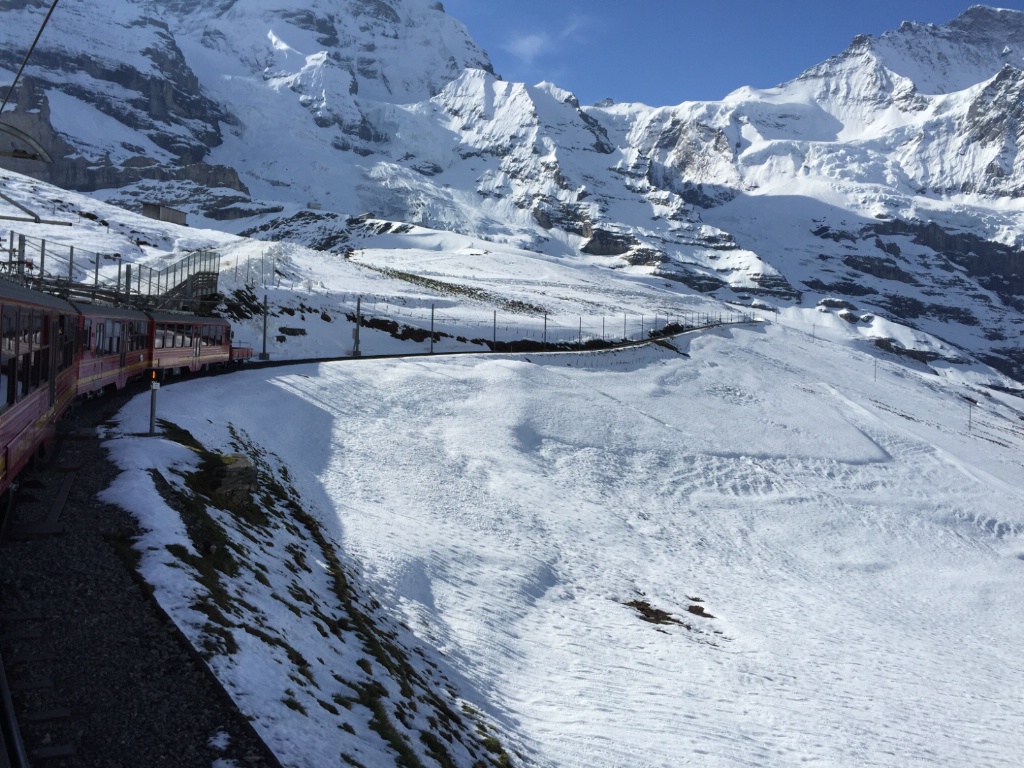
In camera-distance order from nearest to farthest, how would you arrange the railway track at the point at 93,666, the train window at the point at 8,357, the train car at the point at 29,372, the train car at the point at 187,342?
the railway track at the point at 93,666, the train window at the point at 8,357, the train car at the point at 29,372, the train car at the point at 187,342

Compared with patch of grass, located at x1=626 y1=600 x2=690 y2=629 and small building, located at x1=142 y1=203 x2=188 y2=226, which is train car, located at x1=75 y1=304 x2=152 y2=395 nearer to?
patch of grass, located at x1=626 y1=600 x2=690 y2=629

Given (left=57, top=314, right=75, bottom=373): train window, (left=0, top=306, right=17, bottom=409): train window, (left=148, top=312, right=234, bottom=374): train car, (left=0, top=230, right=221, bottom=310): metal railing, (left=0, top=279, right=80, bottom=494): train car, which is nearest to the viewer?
(left=0, top=306, right=17, bottom=409): train window

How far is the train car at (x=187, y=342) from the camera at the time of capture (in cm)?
3081

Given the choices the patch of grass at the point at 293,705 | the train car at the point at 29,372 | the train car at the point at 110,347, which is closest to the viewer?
the patch of grass at the point at 293,705

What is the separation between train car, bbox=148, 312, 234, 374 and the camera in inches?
1213

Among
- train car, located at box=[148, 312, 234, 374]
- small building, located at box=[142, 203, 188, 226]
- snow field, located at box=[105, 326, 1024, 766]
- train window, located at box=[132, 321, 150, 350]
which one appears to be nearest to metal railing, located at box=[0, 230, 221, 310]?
train car, located at box=[148, 312, 234, 374]

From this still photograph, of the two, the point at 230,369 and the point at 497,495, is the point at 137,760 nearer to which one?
the point at 497,495

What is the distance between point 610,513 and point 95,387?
20.6 m

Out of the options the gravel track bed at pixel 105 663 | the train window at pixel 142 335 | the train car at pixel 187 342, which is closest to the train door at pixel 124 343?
the train window at pixel 142 335

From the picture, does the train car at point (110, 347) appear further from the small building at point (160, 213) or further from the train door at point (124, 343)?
the small building at point (160, 213)

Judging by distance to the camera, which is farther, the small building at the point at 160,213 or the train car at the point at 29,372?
the small building at the point at 160,213

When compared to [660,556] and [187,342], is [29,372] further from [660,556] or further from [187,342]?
[187,342]

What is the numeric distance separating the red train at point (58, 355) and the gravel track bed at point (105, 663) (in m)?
1.99

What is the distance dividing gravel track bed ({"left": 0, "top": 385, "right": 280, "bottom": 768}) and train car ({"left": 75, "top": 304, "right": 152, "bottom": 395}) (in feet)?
35.8
